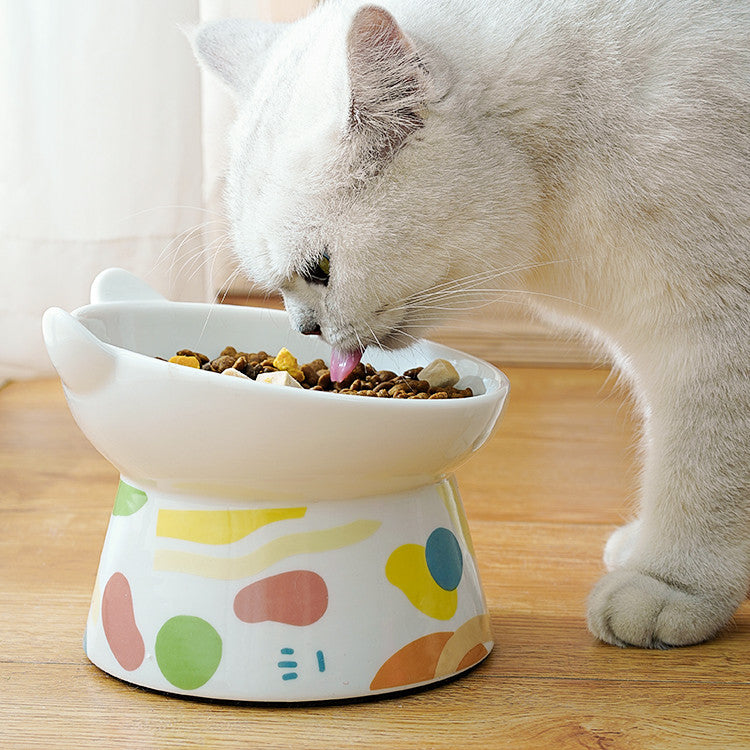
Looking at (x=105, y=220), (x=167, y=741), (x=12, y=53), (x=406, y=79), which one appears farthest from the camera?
(x=105, y=220)

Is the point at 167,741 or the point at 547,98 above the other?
the point at 547,98

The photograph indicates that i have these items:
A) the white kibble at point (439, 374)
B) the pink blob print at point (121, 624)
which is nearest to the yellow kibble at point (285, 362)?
the white kibble at point (439, 374)

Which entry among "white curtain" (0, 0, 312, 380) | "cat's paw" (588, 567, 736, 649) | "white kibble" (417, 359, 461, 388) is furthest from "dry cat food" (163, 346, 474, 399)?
"white curtain" (0, 0, 312, 380)

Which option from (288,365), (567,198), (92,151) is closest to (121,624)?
(288,365)

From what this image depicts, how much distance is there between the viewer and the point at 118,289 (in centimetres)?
91

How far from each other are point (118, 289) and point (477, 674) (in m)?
0.44

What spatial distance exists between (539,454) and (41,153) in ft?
2.55

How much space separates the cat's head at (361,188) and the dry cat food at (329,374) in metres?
0.03

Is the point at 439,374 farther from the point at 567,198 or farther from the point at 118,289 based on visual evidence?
the point at 118,289

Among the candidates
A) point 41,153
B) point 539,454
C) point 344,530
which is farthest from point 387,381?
point 41,153

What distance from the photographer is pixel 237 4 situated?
4.89 feet

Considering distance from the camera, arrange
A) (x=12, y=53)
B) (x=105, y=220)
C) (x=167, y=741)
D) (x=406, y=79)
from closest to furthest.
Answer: (x=167, y=741)
(x=406, y=79)
(x=12, y=53)
(x=105, y=220)

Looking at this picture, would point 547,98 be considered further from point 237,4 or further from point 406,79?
point 237,4

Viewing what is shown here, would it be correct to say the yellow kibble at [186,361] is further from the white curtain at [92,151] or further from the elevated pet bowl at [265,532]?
the white curtain at [92,151]
